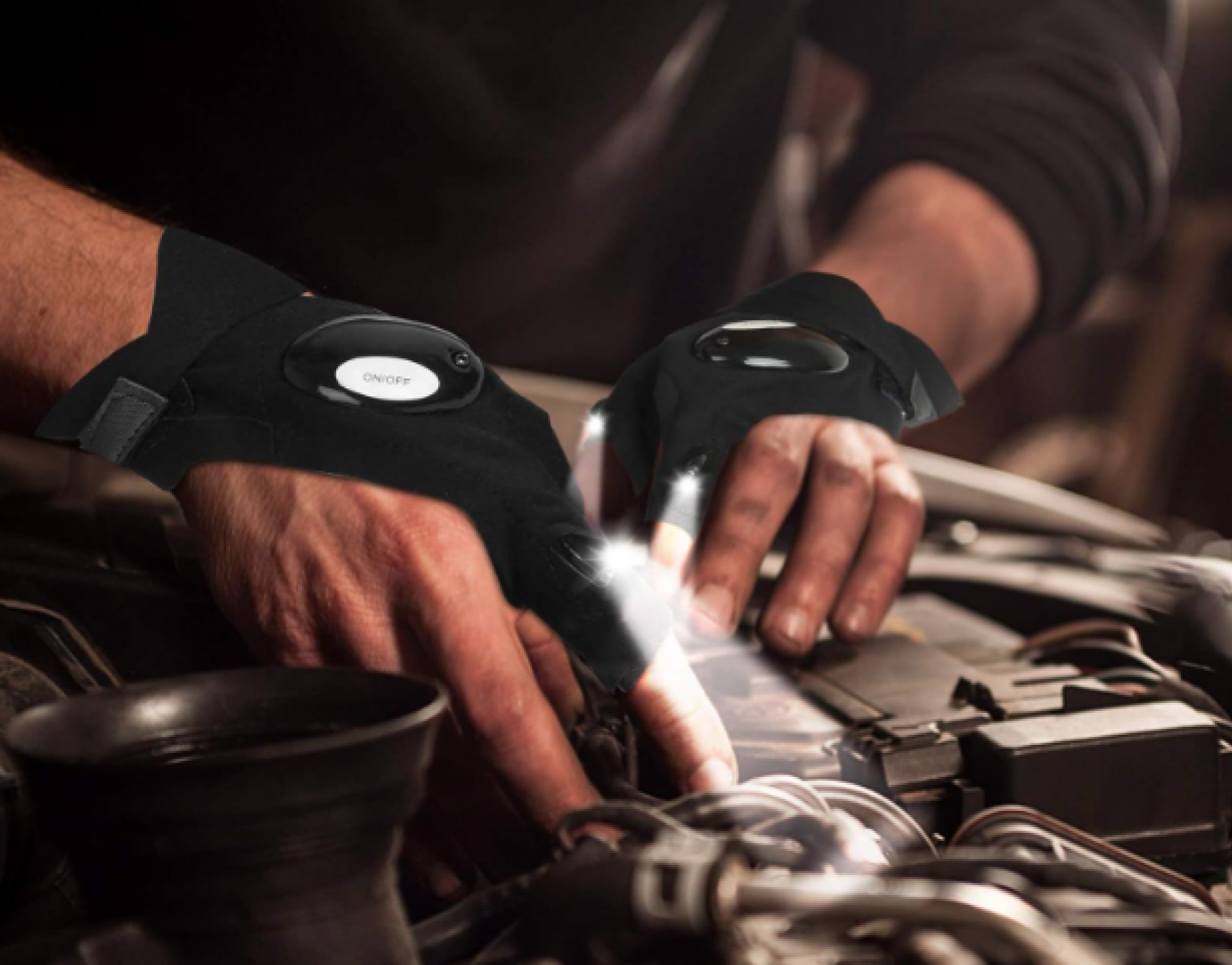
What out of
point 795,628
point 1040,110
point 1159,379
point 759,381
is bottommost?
point 1159,379

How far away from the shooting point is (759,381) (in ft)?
2.72

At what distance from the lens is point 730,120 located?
134 centimetres

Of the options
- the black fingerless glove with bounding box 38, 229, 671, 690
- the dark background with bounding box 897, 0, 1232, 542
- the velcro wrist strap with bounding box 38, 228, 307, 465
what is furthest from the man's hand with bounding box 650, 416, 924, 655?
the dark background with bounding box 897, 0, 1232, 542

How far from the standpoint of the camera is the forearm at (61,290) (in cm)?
59

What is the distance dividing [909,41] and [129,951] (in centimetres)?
137

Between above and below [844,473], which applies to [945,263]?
above

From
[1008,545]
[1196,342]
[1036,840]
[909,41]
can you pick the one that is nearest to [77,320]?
[1036,840]

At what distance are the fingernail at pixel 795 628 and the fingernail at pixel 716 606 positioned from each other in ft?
0.10

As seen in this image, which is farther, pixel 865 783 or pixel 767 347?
pixel 767 347

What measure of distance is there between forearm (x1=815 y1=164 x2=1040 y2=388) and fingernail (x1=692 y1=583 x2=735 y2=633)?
0.50 metres

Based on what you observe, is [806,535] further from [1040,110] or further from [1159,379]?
[1159,379]

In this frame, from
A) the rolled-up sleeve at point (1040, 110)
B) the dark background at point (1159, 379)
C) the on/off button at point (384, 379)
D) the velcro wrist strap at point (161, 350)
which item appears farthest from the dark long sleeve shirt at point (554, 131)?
the dark background at point (1159, 379)

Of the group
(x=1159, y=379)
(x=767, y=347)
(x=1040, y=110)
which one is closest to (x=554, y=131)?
(x=767, y=347)

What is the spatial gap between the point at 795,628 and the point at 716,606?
0.05m
